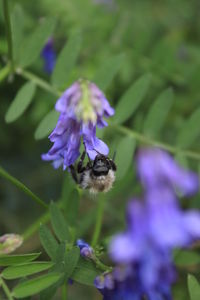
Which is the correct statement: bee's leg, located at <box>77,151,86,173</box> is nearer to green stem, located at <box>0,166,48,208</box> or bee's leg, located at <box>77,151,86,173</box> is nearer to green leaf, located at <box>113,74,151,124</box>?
green stem, located at <box>0,166,48,208</box>

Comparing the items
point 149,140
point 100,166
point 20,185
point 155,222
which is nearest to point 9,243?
Result: point 20,185

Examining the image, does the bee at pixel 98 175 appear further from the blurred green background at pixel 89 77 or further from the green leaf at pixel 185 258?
the blurred green background at pixel 89 77

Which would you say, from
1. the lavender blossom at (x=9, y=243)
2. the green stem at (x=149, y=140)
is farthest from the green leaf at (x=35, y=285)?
the green stem at (x=149, y=140)

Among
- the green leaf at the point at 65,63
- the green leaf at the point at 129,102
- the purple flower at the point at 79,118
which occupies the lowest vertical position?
the purple flower at the point at 79,118

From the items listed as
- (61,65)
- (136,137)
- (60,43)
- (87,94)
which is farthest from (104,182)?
(60,43)

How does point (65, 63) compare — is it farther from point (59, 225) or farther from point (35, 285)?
point (35, 285)

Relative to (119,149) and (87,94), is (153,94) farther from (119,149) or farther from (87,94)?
(87,94)
